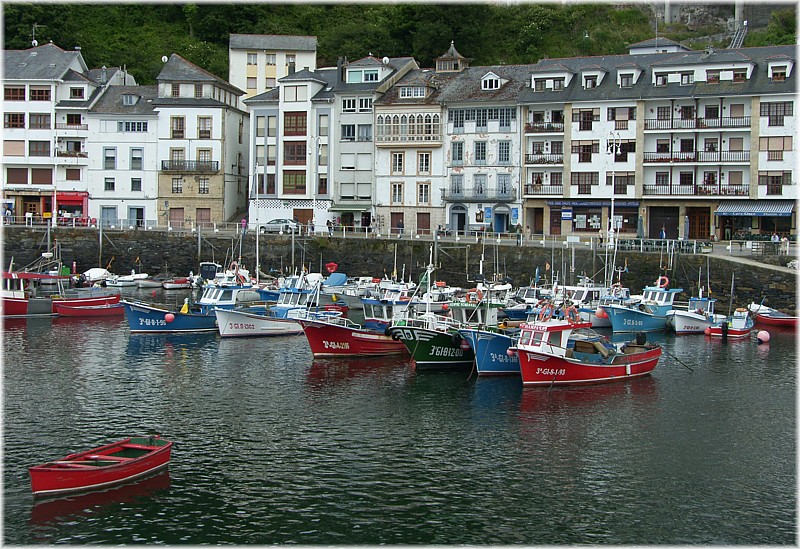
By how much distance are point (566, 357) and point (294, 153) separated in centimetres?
5489

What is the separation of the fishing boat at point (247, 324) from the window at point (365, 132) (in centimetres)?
3714

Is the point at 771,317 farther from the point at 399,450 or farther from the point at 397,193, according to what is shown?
the point at 397,193

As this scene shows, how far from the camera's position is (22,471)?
99.1 ft

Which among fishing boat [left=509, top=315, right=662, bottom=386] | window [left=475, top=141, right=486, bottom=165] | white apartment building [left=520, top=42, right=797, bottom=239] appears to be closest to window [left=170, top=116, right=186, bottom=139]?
window [left=475, top=141, right=486, bottom=165]

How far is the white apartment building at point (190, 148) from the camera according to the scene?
94375 mm

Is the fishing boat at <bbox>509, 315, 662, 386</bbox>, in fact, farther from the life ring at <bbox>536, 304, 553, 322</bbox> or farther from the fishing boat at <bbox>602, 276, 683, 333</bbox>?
the fishing boat at <bbox>602, 276, 683, 333</bbox>

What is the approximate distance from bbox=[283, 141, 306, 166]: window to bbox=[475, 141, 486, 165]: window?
16.0m

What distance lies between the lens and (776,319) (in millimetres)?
61219

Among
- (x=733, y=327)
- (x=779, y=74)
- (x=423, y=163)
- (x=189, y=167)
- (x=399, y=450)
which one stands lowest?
(x=399, y=450)

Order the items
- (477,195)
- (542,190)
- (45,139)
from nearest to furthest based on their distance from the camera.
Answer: (542,190)
(477,195)
(45,139)

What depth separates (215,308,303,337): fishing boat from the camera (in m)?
56.2

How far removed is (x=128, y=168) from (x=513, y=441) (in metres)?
68.7

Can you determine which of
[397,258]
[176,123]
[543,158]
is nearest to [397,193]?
[397,258]

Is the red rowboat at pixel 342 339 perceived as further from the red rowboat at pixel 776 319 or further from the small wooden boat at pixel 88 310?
the red rowboat at pixel 776 319
